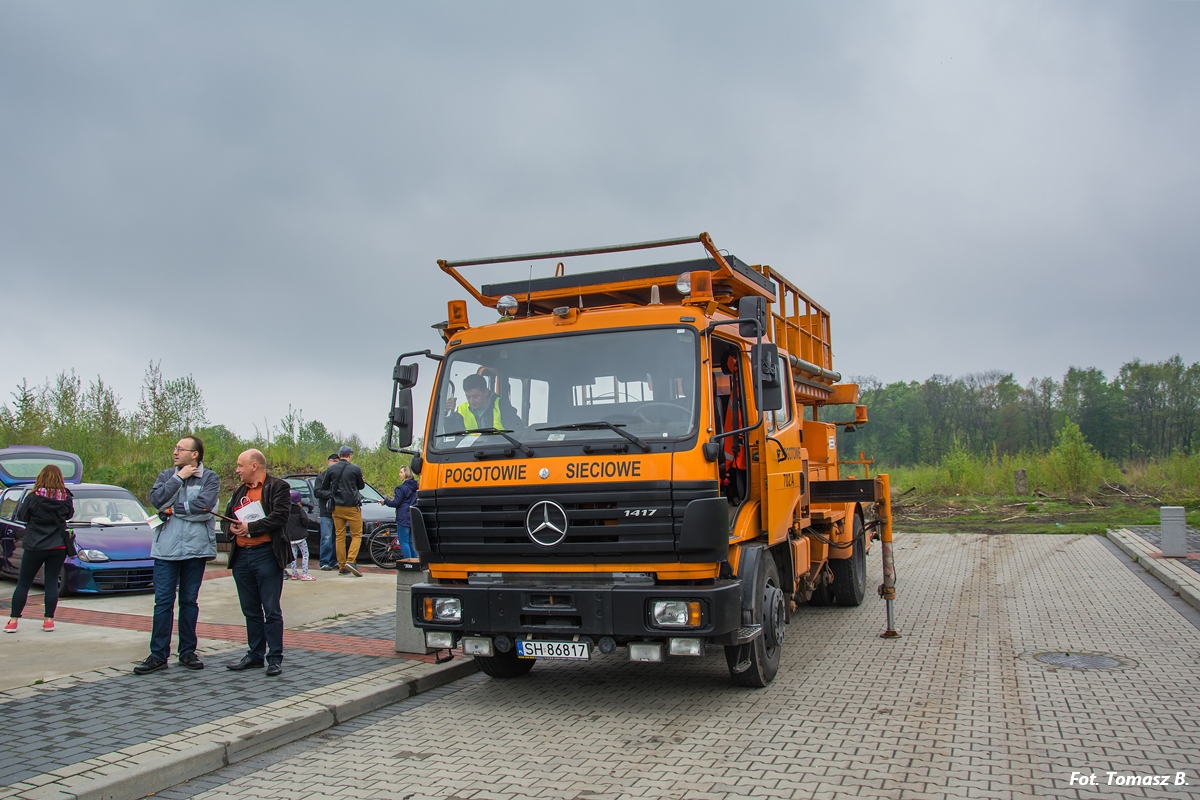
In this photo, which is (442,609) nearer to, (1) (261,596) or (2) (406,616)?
(2) (406,616)

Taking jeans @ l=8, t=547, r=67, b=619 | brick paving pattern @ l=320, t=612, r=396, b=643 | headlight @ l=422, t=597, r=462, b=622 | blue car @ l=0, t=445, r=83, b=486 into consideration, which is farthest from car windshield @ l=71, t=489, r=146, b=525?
headlight @ l=422, t=597, r=462, b=622

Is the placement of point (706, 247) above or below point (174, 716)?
above

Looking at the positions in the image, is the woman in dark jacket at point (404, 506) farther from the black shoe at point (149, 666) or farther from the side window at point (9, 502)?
the black shoe at point (149, 666)

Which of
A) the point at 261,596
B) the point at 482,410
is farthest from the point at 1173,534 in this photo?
the point at 261,596

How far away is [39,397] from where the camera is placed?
24.8 m

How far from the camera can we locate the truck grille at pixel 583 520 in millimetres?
5629

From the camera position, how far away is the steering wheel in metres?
5.88

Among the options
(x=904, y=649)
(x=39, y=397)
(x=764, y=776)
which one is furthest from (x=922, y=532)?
(x=39, y=397)

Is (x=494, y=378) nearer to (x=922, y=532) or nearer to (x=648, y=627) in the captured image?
(x=648, y=627)

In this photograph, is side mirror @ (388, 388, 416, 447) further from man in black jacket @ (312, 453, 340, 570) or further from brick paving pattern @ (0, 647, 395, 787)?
man in black jacket @ (312, 453, 340, 570)

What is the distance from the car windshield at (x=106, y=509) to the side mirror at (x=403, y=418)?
742 cm

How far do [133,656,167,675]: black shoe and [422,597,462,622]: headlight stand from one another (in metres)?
2.43

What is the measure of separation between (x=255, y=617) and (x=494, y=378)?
2894mm

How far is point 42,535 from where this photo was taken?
28.5ft
